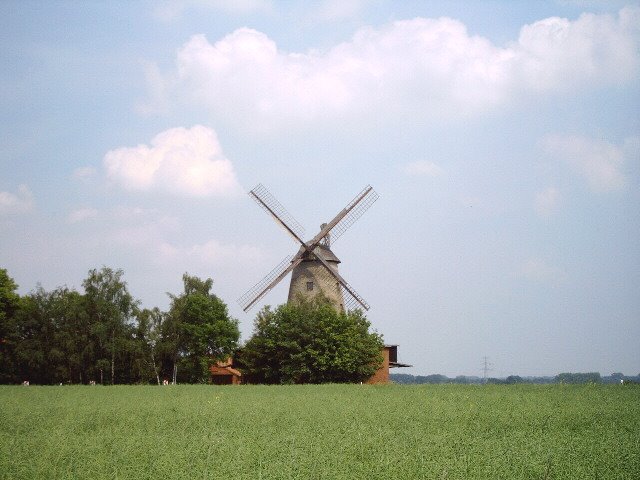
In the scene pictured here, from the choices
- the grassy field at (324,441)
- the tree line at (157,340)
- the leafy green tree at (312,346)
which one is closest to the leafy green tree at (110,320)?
the tree line at (157,340)

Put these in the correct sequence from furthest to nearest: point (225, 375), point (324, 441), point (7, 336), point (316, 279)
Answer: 1. point (225, 375)
2. point (7, 336)
3. point (316, 279)
4. point (324, 441)

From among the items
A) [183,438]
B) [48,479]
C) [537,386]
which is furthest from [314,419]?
[537,386]

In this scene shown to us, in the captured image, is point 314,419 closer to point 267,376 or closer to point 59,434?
point 59,434

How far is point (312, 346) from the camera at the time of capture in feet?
180

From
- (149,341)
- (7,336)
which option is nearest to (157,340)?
(149,341)

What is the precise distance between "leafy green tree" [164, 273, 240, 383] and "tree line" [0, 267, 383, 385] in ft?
0.31

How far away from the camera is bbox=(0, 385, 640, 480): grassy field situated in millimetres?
11742

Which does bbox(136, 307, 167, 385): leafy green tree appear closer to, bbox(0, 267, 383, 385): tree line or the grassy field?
bbox(0, 267, 383, 385): tree line

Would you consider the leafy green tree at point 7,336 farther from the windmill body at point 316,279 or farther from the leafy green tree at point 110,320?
the windmill body at point 316,279

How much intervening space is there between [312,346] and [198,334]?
41.0ft

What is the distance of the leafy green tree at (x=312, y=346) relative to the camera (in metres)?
54.5

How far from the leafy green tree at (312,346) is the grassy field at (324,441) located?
29118 mm

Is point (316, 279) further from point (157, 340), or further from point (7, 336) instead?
point (7, 336)

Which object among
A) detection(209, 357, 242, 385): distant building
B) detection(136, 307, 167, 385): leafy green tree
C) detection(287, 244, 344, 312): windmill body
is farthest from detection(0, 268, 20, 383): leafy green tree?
detection(287, 244, 344, 312): windmill body
